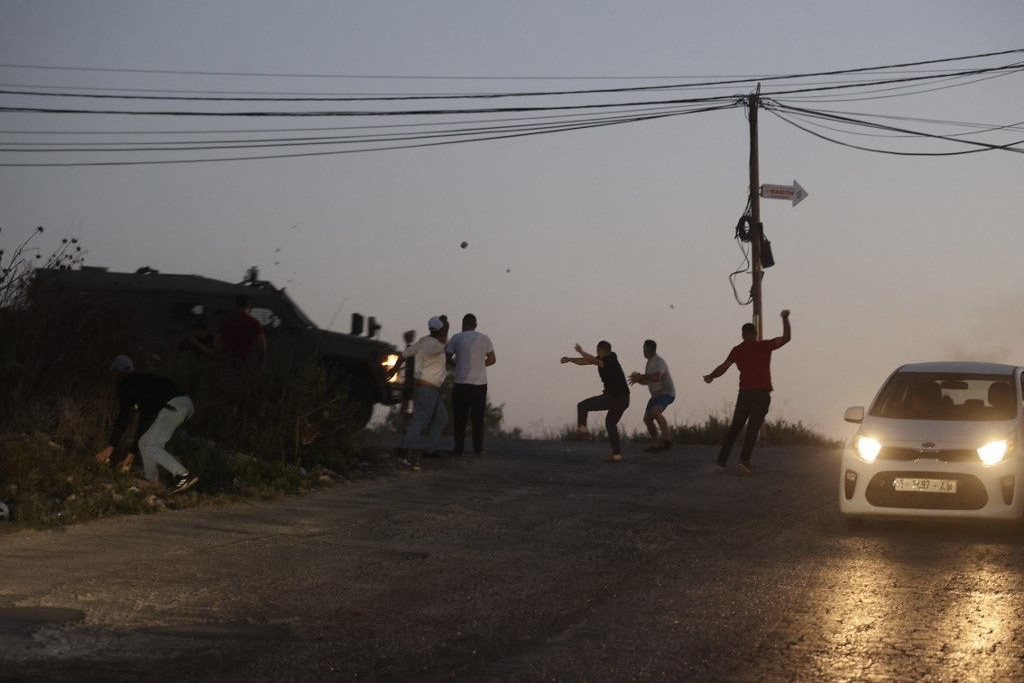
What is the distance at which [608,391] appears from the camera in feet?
67.5

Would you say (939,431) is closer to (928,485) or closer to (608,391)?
(928,485)

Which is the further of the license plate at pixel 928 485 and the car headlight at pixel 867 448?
the car headlight at pixel 867 448

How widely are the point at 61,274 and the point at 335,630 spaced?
32.5 feet

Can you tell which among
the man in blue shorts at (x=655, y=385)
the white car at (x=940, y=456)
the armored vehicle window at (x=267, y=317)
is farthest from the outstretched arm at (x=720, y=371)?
the armored vehicle window at (x=267, y=317)

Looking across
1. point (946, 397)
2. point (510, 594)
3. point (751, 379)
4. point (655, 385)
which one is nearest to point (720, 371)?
point (751, 379)

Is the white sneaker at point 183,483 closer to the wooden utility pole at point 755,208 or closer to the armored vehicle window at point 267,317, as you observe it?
the armored vehicle window at point 267,317

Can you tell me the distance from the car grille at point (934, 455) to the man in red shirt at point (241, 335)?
29.4 ft

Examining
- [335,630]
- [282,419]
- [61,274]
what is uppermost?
[61,274]

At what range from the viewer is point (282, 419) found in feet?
57.9

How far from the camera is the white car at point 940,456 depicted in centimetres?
1299

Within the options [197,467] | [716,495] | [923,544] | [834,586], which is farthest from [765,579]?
[197,467]

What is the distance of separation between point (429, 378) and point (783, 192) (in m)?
10.5

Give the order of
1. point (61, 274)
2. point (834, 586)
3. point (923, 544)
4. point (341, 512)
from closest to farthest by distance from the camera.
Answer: point (834, 586) → point (923, 544) → point (341, 512) → point (61, 274)

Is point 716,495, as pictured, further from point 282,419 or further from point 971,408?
point 282,419
